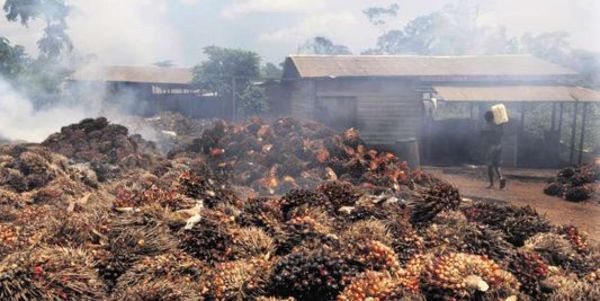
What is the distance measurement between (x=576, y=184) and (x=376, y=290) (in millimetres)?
10540

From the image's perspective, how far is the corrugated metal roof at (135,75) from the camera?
3115 cm

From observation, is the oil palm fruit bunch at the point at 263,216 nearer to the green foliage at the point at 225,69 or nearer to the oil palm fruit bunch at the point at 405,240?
the oil palm fruit bunch at the point at 405,240

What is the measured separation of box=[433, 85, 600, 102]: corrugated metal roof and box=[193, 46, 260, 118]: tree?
12493 millimetres

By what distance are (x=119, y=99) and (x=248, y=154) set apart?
20983mm

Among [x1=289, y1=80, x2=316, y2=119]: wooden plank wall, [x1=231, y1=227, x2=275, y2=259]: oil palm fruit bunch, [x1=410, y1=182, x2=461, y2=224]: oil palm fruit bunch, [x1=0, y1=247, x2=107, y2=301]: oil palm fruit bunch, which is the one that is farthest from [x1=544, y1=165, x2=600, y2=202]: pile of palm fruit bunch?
[x1=0, y1=247, x2=107, y2=301]: oil palm fruit bunch

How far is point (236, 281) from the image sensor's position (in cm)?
399

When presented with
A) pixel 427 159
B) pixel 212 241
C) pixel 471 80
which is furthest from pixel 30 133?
pixel 212 241

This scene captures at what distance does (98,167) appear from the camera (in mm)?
10922

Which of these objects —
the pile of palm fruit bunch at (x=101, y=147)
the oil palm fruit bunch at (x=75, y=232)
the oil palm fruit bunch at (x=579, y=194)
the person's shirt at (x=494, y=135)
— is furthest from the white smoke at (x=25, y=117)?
the oil palm fruit bunch at (x=579, y=194)

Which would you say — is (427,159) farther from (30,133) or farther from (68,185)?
(30,133)

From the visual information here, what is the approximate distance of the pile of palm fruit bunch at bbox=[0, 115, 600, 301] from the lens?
3.76 metres

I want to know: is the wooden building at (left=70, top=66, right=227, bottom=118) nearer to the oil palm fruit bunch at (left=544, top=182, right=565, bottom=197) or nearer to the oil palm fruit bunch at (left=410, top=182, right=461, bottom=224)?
the oil palm fruit bunch at (left=544, top=182, right=565, bottom=197)

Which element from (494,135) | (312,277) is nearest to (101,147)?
(494,135)

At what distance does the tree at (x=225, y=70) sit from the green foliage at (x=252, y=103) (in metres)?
1.42
